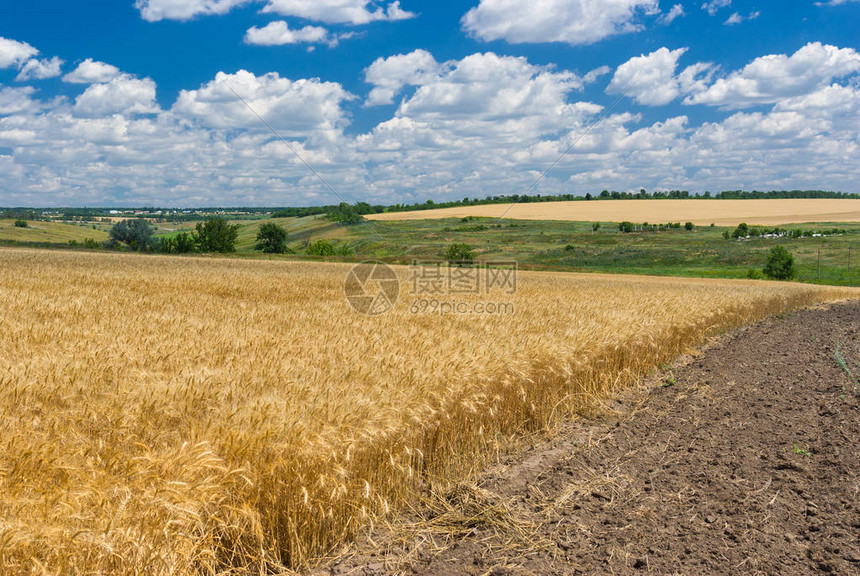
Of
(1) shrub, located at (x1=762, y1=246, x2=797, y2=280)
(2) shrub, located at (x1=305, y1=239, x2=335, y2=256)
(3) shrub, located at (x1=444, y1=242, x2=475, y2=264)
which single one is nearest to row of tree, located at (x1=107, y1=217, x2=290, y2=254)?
(2) shrub, located at (x1=305, y1=239, x2=335, y2=256)

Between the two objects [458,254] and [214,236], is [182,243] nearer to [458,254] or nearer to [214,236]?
[214,236]

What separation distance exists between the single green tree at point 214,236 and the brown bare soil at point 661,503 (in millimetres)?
76313

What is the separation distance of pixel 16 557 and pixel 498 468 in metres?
3.93

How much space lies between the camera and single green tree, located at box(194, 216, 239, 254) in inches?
3004

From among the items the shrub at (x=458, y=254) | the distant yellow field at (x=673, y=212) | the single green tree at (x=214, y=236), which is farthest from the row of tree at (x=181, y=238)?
the shrub at (x=458, y=254)

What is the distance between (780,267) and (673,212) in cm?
4509

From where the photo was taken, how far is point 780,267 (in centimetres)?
5712

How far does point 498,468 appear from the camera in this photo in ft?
17.9

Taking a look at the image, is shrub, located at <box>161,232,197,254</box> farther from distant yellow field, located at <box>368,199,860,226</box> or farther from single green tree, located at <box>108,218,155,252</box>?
distant yellow field, located at <box>368,199,860,226</box>

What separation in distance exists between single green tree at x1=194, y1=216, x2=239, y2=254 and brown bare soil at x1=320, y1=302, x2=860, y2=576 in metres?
76.3

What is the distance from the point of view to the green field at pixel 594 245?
195 feet

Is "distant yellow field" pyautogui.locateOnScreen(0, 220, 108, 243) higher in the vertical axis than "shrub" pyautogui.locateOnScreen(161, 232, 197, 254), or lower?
higher

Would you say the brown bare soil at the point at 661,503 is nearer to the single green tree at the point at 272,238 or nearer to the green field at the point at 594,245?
the green field at the point at 594,245

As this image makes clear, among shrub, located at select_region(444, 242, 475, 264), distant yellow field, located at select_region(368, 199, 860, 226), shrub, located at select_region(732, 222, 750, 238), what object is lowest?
shrub, located at select_region(444, 242, 475, 264)
